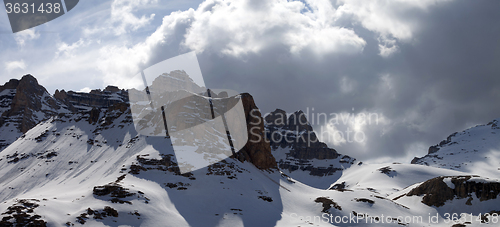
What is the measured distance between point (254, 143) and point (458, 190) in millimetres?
68374

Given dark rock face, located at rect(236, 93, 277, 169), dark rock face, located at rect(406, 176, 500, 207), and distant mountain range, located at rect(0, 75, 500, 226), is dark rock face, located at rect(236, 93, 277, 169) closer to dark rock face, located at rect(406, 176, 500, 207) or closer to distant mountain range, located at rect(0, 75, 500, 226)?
distant mountain range, located at rect(0, 75, 500, 226)

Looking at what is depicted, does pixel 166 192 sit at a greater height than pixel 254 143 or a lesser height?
lesser

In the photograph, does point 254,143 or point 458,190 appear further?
point 254,143

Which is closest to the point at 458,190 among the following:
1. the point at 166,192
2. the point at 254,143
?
the point at 254,143

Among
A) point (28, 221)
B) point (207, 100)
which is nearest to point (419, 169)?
point (207, 100)

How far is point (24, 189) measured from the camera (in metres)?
91.5

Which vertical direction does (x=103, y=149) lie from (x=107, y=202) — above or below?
above

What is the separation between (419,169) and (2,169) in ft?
672

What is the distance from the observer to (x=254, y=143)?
12862cm

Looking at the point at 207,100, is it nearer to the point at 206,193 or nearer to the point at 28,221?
the point at 206,193

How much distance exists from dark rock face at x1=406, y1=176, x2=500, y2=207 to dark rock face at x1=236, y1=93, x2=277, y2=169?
54427 millimetres

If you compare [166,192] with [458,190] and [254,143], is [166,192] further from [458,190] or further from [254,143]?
[458,190]

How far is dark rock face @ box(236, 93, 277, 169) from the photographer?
122625mm

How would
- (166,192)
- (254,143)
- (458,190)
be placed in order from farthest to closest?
(254,143), (458,190), (166,192)
